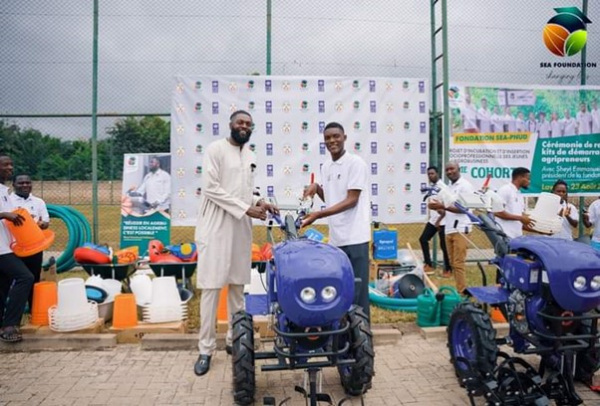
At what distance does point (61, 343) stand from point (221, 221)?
2.04 metres

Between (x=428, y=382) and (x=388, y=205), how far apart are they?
156 inches

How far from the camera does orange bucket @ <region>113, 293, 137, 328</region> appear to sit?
478 centimetres

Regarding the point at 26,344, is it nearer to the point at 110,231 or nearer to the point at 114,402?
the point at 114,402

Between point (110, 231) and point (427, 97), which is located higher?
point (427, 97)

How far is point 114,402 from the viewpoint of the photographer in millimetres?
3453

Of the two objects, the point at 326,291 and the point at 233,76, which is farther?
the point at 233,76

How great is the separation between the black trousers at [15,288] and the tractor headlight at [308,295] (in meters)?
3.26

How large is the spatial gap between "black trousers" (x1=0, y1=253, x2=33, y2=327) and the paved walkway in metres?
0.35

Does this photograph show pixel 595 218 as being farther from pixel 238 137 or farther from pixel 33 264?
pixel 33 264

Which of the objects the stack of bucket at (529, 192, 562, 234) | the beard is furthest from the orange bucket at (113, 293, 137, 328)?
the stack of bucket at (529, 192, 562, 234)

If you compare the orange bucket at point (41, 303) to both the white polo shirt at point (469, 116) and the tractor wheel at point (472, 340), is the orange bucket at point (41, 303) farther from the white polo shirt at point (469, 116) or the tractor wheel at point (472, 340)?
the white polo shirt at point (469, 116)

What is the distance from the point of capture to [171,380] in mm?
3836

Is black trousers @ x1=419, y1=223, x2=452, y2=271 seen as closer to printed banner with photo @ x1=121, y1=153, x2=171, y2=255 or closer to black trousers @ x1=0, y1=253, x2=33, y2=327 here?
printed banner with photo @ x1=121, y1=153, x2=171, y2=255

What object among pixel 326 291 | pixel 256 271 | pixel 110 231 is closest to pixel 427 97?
pixel 256 271
